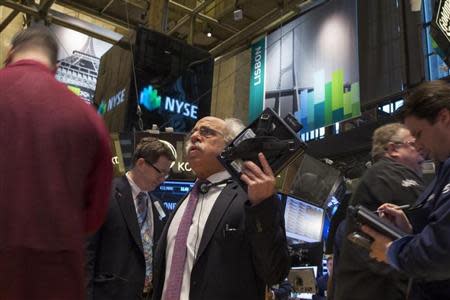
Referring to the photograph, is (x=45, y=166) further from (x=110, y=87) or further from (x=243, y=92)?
(x=243, y=92)

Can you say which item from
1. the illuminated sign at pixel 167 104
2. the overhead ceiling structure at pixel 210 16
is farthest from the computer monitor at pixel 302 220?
the overhead ceiling structure at pixel 210 16

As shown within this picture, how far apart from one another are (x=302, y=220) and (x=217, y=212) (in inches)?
207

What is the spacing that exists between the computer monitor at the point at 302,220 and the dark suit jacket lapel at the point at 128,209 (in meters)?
4.09

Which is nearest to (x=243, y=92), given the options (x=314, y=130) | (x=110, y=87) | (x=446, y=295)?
(x=314, y=130)

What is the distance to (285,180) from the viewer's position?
19.6 feet

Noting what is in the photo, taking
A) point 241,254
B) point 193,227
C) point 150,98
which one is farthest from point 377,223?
point 150,98

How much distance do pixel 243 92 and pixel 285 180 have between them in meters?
6.02

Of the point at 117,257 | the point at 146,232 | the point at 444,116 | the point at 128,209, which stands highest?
the point at 444,116

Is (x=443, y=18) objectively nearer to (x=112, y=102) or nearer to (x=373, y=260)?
(x=373, y=260)

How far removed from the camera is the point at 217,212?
7.59 ft

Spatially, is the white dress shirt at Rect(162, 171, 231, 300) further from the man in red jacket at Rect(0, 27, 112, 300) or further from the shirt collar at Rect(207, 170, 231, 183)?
the man in red jacket at Rect(0, 27, 112, 300)

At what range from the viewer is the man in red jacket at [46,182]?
118 centimetres

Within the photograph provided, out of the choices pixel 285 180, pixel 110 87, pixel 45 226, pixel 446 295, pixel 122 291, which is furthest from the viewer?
pixel 110 87

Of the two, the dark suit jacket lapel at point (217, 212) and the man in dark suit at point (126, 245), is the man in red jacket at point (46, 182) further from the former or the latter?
the man in dark suit at point (126, 245)
